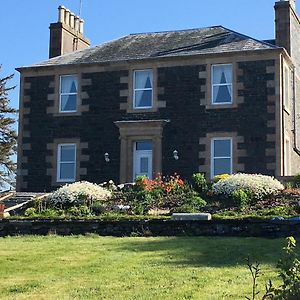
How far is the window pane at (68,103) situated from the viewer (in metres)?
31.1

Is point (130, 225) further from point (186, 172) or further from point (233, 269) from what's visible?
point (186, 172)

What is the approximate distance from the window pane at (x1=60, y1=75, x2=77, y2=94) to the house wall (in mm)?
362

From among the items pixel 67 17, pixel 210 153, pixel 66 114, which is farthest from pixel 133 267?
pixel 67 17

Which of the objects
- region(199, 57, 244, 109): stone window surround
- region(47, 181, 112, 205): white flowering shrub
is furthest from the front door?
region(47, 181, 112, 205): white flowering shrub

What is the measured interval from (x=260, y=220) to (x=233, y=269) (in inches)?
198

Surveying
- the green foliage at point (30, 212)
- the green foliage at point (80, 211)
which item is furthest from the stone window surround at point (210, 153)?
the green foliage at point (30, 212)

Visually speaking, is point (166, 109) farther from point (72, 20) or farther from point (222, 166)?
point (72, 20)

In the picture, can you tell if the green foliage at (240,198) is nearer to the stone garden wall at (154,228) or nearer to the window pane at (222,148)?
the stone garden wall at (154,228)

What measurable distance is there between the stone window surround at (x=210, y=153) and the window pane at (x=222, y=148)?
0.23 m

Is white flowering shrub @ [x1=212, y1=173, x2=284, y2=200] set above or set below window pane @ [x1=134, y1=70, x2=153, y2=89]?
below

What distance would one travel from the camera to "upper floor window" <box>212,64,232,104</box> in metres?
→ 29.0

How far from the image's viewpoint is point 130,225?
17.4m

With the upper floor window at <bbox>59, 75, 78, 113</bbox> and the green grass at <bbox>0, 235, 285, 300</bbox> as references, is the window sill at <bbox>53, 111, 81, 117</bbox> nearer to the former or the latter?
the upper floor window at <bbox>59, 75, 78, 113</bbox>

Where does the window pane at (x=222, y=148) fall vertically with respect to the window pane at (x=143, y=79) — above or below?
below
